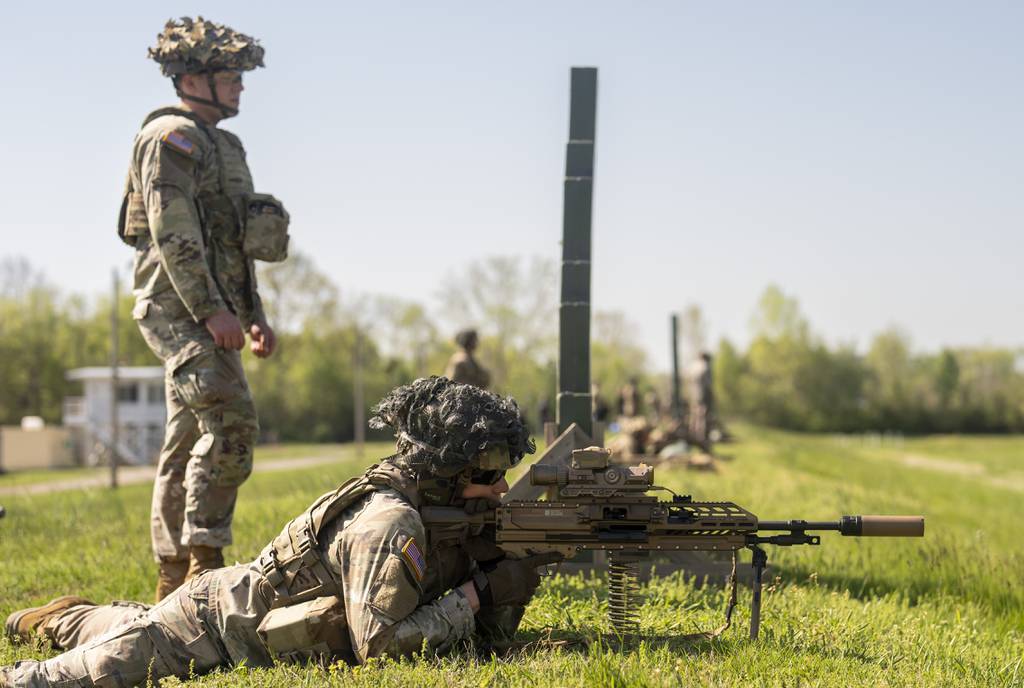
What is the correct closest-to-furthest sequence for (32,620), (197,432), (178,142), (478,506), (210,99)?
(478,506) → (32,620) → (178,142) → (197,432) → (210,99)

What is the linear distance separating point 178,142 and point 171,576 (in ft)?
7.62

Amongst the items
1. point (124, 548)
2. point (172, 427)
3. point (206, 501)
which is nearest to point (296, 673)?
point (206, 501)

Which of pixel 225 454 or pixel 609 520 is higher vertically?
pixel 225 454

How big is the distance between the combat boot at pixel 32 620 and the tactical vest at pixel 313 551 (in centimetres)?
129

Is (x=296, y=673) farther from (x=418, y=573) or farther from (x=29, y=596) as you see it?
(x=29, y=596)

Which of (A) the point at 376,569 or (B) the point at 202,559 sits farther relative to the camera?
(B) the point at 202,559

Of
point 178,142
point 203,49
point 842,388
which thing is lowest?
point 842,388

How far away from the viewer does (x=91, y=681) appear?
4414 mm

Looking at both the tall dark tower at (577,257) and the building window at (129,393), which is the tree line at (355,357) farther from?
the tall dark tower at (577,257)

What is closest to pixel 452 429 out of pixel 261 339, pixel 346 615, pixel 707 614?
pixel 346 615

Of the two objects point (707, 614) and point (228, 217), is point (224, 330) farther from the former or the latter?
point (707, 614)

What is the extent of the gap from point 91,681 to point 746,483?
492 inches

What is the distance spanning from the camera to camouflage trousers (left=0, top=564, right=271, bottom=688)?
14.5ft

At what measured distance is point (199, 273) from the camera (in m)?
5.87
